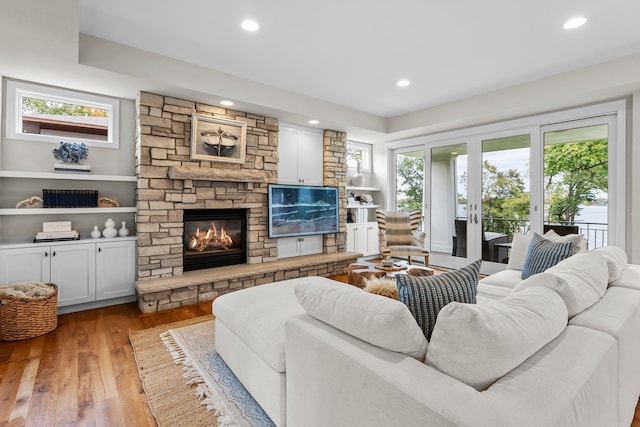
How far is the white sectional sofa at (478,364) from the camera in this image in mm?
838

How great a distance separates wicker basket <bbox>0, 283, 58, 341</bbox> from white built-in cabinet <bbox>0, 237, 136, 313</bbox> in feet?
1.54

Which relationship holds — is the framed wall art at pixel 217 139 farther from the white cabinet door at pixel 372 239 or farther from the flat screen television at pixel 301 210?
the white cabinet door at pixel 372 239

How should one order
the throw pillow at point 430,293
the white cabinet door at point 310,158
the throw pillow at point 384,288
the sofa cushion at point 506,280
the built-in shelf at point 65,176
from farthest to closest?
the white cabinet door at point 310,158, the built-in shelf at point 65,176, the sofa cushion at point 506,280, the throw pillow at point 384,288, the throw pillow at point 430,293

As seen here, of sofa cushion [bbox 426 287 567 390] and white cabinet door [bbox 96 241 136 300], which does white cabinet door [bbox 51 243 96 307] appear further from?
sofa cushion [bbox 426 287 567 390]

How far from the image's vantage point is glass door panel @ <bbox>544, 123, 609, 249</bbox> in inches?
149

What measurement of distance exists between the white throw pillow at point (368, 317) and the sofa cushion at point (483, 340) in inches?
3.0

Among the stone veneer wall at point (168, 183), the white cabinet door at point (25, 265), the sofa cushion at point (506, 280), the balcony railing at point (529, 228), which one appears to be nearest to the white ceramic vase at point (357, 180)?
the balcony railing at point (529, 228)

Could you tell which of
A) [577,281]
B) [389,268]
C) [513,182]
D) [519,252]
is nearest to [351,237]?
[389,268]

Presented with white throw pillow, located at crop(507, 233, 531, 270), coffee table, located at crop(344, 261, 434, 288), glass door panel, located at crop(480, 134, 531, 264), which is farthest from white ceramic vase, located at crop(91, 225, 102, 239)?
glass door panel, located at crop(480, 134, 531, 264)

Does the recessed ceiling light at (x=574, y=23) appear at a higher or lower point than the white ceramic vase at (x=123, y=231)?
higher

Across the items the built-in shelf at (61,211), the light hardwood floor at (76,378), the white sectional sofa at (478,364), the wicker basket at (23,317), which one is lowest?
the light hardwood floor at (76,378)

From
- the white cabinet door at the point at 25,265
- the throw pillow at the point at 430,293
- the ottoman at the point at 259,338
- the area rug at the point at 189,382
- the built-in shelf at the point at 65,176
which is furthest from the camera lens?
the built-in shelf at the point at 65,176

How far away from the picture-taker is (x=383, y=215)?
17.0 feet

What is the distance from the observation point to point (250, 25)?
8.66 feet
